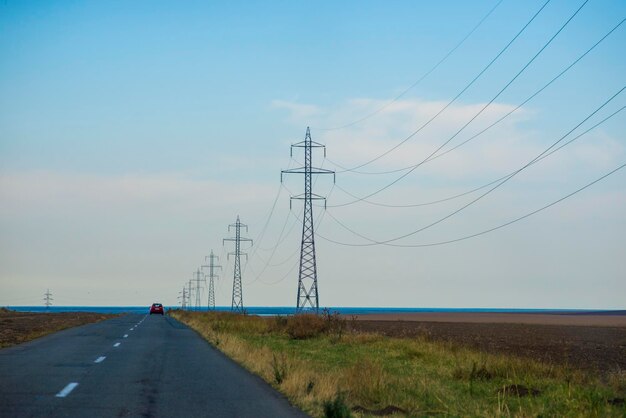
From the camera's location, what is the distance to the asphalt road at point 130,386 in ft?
42.4

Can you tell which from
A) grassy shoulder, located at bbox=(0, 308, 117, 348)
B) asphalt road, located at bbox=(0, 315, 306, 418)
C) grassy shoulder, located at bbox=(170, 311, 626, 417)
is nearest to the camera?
asphalt road, located at bbox=(0, 315, 306, 418)

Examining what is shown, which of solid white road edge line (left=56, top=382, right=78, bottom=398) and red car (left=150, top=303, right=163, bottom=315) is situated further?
red car (left=150, top=303, right=163, bottom=315)

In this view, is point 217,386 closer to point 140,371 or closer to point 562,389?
point 140,371

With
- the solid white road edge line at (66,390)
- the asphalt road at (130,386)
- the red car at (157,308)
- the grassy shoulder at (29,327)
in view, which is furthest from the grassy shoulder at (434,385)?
the red car at (157,308)

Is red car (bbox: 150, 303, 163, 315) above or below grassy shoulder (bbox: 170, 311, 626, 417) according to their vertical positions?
above

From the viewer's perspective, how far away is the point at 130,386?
1633 cm

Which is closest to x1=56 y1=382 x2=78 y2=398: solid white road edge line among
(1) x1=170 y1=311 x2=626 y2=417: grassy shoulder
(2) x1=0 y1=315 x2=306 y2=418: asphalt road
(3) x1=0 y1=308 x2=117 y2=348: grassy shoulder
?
(2) x1=0 y1=315 x2=306 y2=418: asphalt road

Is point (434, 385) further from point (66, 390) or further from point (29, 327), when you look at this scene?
point (29, 327)

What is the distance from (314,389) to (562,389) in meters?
4.74

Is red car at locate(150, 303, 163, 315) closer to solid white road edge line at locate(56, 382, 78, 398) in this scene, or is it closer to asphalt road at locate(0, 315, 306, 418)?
asphalt road at locate(0, 315, 306, 418)

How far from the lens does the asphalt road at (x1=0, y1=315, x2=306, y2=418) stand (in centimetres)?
1291

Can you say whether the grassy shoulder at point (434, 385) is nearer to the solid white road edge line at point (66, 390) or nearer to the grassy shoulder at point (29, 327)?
the solid white road edge line at point (66, 390)

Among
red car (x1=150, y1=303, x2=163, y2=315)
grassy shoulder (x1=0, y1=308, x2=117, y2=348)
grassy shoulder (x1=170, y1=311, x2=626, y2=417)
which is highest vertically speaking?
red car (x1=150, y1=303, x2=163, y2=315)

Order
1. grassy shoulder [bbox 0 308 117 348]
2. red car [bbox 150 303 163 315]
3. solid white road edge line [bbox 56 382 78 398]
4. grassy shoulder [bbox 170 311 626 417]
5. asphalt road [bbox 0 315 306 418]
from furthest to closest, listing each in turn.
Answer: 1. red car [bbox 150 303 163 315]
2. grassy shoulder [bbox 0 308 117 348]
3. solid white road edge line [bbox 56 382 78 398]
4. grassy shoulder [bbox 170 311 626 417]
5. asphalt road [bbox 0 315 306 418]
